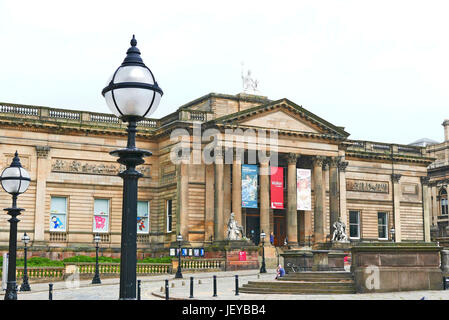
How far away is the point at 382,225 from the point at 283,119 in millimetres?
19763

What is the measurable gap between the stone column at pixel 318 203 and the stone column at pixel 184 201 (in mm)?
11935

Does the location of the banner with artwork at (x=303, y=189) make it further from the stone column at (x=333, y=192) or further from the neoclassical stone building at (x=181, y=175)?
the stone column at (x=333, y=192)

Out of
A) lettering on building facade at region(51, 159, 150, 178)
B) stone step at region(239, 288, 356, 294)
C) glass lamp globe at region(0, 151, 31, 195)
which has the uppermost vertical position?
lettering on building facade at region(51, 159, 150, 178)

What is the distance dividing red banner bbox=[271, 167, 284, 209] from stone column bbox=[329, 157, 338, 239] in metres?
6.20

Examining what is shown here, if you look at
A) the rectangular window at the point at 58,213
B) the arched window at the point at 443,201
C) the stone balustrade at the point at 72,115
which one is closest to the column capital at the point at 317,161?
the stone balustrade at the point at 72,115

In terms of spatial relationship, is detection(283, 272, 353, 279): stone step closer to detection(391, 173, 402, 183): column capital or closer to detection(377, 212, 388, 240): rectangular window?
detection(377, 212, 388, 240): rectangular window

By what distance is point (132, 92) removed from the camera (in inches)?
356

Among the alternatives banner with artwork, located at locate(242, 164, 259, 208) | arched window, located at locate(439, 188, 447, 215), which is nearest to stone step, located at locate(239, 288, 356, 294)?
banner with artwork, located at locate(242, 164, 259, 208)

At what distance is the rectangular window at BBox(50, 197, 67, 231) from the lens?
52438 millimetres

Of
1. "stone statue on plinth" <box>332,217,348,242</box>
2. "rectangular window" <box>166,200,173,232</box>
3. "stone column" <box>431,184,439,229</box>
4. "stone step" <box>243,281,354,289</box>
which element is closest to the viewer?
"stone step" <box>243,281,354,289</box>

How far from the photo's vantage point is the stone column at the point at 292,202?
54791 millimetres

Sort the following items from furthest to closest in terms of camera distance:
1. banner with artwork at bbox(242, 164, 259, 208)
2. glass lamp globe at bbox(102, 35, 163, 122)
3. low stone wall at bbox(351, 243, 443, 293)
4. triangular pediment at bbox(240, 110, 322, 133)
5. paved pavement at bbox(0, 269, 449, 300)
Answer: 1. triangular pediment at bbox(240, 110, 322, 133)
2. banner with artwork at bbox(242, 164, 259, 208)
3. low stone wall at bbox(351, 243, 443, 293)
4. paved pavement at bbox(0, 269, 449, 300)
5. glass lamp globe at bbox(102, 35, 163, 122)

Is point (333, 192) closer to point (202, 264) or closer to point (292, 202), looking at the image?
point (292, 202)
